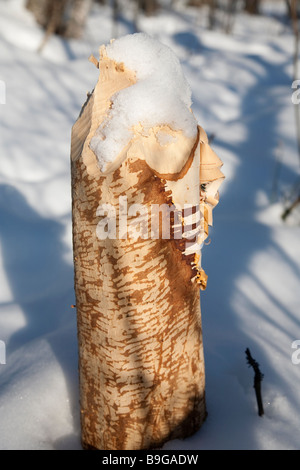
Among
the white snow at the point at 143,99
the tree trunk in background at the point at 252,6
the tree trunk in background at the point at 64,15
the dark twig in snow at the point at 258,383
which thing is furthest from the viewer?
the tree trunk in background at the point at 252,6

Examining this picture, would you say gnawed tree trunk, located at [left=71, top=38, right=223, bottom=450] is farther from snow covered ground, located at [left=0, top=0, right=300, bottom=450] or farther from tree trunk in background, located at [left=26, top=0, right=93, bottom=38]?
tree trunk in background, located at [left=26, top=0, right=93, bottom=38]

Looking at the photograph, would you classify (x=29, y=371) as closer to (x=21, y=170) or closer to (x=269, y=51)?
(x=21, y=170)

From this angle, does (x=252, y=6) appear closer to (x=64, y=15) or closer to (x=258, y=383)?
(x=64, y=15)

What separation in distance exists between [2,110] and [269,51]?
5505 mm

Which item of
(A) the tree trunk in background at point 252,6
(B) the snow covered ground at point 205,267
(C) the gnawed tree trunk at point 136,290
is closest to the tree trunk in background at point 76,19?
(B) the snow covered ground at point 205,267

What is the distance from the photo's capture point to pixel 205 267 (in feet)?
6.25

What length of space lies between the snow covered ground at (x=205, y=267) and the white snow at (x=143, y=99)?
675 millimetres

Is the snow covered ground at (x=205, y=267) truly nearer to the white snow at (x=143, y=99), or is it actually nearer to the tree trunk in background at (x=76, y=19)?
the white snow at (x=143, y=99)

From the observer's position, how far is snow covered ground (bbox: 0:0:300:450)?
3.52 ft

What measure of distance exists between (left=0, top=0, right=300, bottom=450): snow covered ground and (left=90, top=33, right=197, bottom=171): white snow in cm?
67

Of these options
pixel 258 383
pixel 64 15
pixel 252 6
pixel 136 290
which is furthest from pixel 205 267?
pixel 252 6

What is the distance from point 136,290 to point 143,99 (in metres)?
0.37

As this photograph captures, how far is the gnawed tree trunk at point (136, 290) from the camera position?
0.84 m

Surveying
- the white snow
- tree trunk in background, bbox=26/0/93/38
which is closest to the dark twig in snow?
A: the white snow
